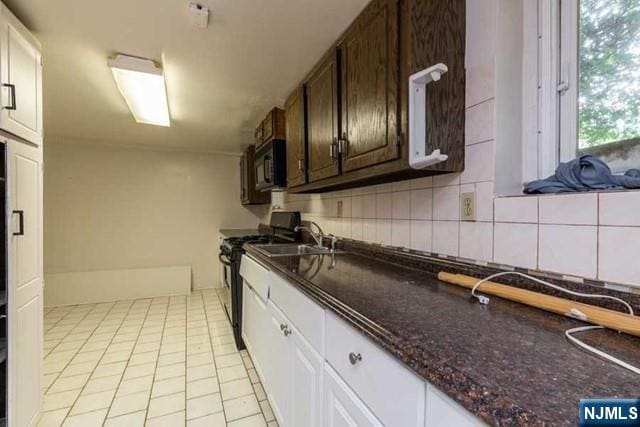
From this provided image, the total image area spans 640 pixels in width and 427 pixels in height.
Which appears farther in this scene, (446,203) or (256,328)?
(256,328)

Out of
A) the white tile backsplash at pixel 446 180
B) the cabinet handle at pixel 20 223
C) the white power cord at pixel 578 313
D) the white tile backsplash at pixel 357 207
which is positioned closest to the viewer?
the white power cord at pixel 578 313

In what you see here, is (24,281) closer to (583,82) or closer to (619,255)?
(619,255)

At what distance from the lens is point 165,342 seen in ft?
8.69

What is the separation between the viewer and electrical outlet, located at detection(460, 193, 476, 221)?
1.15 metres

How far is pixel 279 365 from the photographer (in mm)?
1443

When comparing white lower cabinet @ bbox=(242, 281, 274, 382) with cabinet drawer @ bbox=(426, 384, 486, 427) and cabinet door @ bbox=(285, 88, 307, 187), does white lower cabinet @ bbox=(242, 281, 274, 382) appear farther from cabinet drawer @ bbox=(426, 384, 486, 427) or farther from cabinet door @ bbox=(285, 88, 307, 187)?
cabinet drawer @ bbox=(426, 384, 486, 427)

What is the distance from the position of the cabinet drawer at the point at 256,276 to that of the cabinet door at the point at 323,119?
0.67 metres

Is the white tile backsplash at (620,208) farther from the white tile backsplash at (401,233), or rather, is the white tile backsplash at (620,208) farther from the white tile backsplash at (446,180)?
the white tile backsplash at (401,233)

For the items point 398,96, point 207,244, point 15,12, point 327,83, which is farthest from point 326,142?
point 207,244

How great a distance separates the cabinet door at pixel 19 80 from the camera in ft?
4.09

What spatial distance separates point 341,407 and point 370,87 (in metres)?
1.23

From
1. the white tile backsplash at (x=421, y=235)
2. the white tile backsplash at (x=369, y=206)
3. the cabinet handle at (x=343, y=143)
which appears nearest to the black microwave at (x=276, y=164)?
the white tile backsplash at (x=369, y=206)

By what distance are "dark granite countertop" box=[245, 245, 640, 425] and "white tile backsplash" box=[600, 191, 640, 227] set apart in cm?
29

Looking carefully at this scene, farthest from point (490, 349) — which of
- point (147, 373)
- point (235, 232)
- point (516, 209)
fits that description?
point (235, 232)
